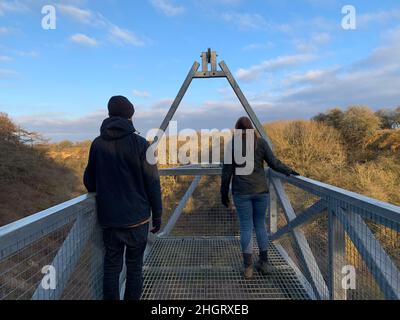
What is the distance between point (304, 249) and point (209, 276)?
3.25 feet

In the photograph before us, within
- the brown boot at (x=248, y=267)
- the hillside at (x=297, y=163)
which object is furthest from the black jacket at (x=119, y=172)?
the hillside at (x=297, y=163)

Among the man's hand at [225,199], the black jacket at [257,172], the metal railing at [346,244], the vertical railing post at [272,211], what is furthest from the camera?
the vertical railing post at [272,211]

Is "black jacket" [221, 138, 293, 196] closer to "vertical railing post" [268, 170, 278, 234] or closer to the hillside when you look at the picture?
"vertical railing post" [268, 170, 278, 234]

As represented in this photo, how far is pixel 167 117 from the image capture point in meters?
3.83

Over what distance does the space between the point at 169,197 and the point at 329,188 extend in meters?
3.49

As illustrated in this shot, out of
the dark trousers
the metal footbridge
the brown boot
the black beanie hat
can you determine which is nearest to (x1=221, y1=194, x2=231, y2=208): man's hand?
the brown boot

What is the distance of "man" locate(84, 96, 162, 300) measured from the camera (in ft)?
6.95

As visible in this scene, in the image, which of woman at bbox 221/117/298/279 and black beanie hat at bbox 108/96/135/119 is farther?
woman at bbox 221/117/298/279

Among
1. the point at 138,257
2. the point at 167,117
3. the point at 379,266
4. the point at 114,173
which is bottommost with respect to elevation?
the point at 138,257

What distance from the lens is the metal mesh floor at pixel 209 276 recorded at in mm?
2881

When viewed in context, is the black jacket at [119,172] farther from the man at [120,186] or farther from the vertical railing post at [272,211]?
the vertical railing post at [272,211]

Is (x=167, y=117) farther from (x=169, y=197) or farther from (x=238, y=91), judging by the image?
(x=169, y=197)
